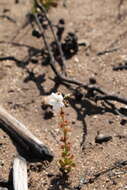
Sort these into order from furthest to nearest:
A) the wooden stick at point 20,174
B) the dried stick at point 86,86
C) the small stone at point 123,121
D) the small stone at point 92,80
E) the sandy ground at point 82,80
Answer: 1. the small stone at point 92,80
2. the dried stick at point 86,86
3. the small stone at point 123,121
4. the sandy ground at point 82,80
5. the wooden stick at point 20,174

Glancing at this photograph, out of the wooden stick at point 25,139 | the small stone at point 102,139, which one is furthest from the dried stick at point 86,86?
the wooden stick at point 25,139

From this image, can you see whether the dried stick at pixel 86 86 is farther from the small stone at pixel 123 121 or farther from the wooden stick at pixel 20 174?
the wooden stick at pixel 20 174

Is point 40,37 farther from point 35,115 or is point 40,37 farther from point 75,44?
point 35,115

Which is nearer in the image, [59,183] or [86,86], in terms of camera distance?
[59,183]

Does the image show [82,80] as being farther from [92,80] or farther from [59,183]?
[59,183]

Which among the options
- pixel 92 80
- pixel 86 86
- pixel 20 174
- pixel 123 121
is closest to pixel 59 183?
pixel 20 174
